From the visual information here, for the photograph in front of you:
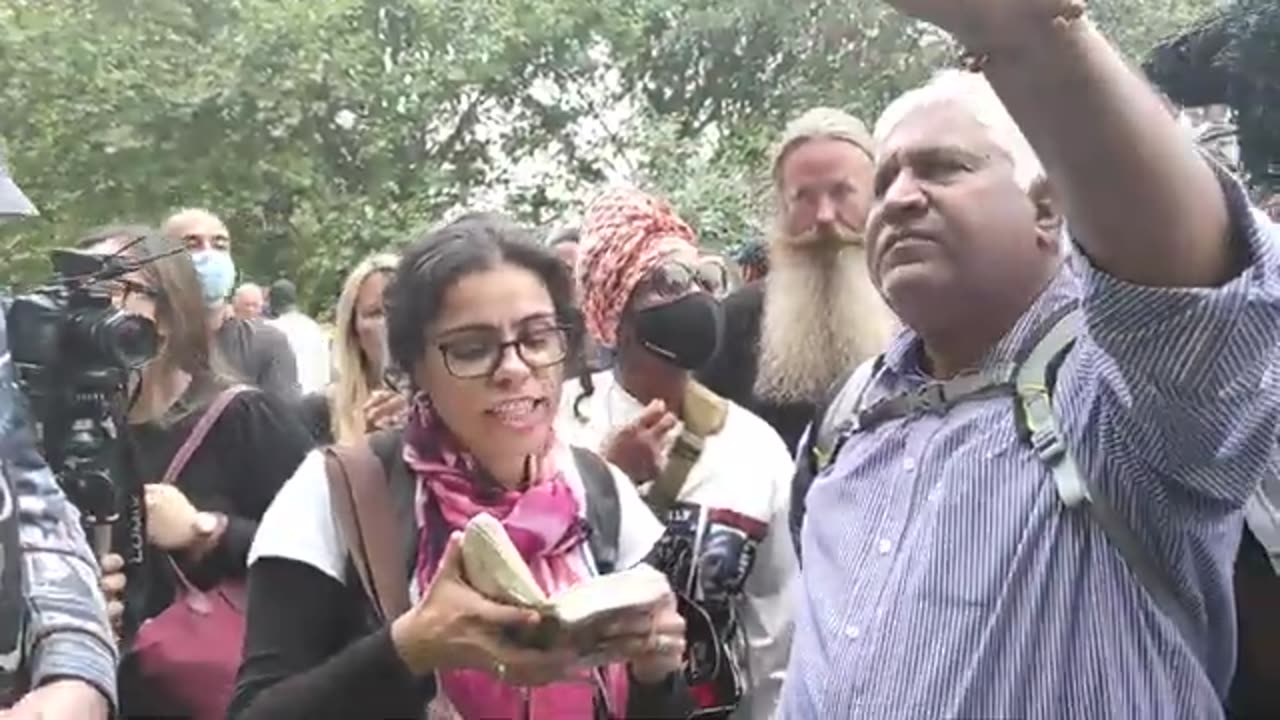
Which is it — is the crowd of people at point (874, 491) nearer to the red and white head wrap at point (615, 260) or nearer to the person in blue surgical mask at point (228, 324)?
the red and white head wrap at point (615, 260)

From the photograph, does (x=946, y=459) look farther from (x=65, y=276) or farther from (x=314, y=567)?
(x=65, y=276)

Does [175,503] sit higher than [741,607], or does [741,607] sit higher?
[175,503]

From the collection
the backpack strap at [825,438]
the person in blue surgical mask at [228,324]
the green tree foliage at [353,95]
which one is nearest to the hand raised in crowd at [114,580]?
the backpack strap at [825,438]

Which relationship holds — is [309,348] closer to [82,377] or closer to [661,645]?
[82,377]

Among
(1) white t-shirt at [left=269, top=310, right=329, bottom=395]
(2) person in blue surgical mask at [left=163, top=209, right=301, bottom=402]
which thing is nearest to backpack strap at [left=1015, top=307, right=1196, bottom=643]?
(2) person in blue surgical mask at [left=163, top=209, right=301, bottom=402]

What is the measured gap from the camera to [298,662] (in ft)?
7.82

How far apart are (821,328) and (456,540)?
1.62 meters

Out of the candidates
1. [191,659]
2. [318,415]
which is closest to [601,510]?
[191,659]

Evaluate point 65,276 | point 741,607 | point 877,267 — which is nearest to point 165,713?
point 65,276

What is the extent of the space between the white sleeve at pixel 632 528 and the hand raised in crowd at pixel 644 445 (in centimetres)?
52

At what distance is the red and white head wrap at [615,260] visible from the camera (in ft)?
11.3

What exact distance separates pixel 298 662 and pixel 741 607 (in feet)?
3.60

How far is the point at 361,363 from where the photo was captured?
4367 millimetres

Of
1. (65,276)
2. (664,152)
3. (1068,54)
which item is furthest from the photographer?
(664,152)
